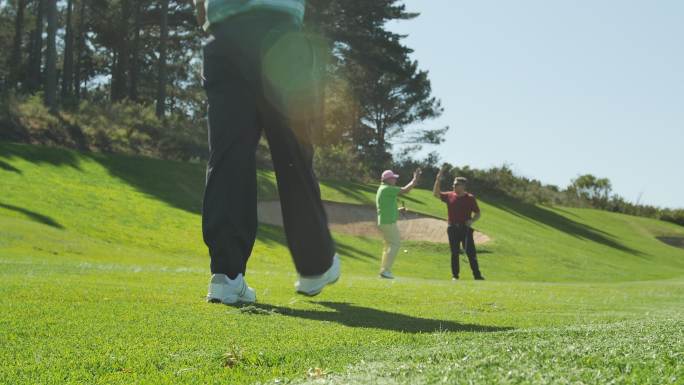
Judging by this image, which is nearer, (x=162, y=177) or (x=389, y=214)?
(x=389, y=214)

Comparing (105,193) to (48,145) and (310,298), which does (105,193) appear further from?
(310,298)

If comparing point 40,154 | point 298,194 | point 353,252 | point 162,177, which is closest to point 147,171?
point 162,177

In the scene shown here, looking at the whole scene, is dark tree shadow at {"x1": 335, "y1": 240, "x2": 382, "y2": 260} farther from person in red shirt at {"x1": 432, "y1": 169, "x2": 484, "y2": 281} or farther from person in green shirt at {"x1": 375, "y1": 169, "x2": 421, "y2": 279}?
person in green shirt at {"x1": 375, "y1": 169, "x2": 421, "y2": 279}

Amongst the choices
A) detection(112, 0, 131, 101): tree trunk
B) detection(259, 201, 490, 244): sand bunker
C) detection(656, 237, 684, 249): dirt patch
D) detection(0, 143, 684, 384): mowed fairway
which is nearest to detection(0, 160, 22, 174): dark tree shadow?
detection(259, 201, 490, 244): sand bunker

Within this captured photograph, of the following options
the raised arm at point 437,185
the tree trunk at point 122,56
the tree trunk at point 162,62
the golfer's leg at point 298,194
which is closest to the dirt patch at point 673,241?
the tree trunk at point 162,62

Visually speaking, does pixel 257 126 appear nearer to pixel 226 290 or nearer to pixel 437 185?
pixel 226 290

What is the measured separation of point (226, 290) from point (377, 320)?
0.97m

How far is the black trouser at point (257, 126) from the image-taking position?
173 inches

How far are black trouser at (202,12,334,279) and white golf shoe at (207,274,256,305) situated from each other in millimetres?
38

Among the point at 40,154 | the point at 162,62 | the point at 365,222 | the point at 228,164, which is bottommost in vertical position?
the point at 365,222

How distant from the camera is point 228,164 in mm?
4434

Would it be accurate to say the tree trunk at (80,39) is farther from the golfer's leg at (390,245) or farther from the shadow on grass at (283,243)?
the golfer's leg at (390,245)

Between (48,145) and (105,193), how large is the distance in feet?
23.2

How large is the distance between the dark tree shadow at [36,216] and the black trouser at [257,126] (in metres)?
16.3
